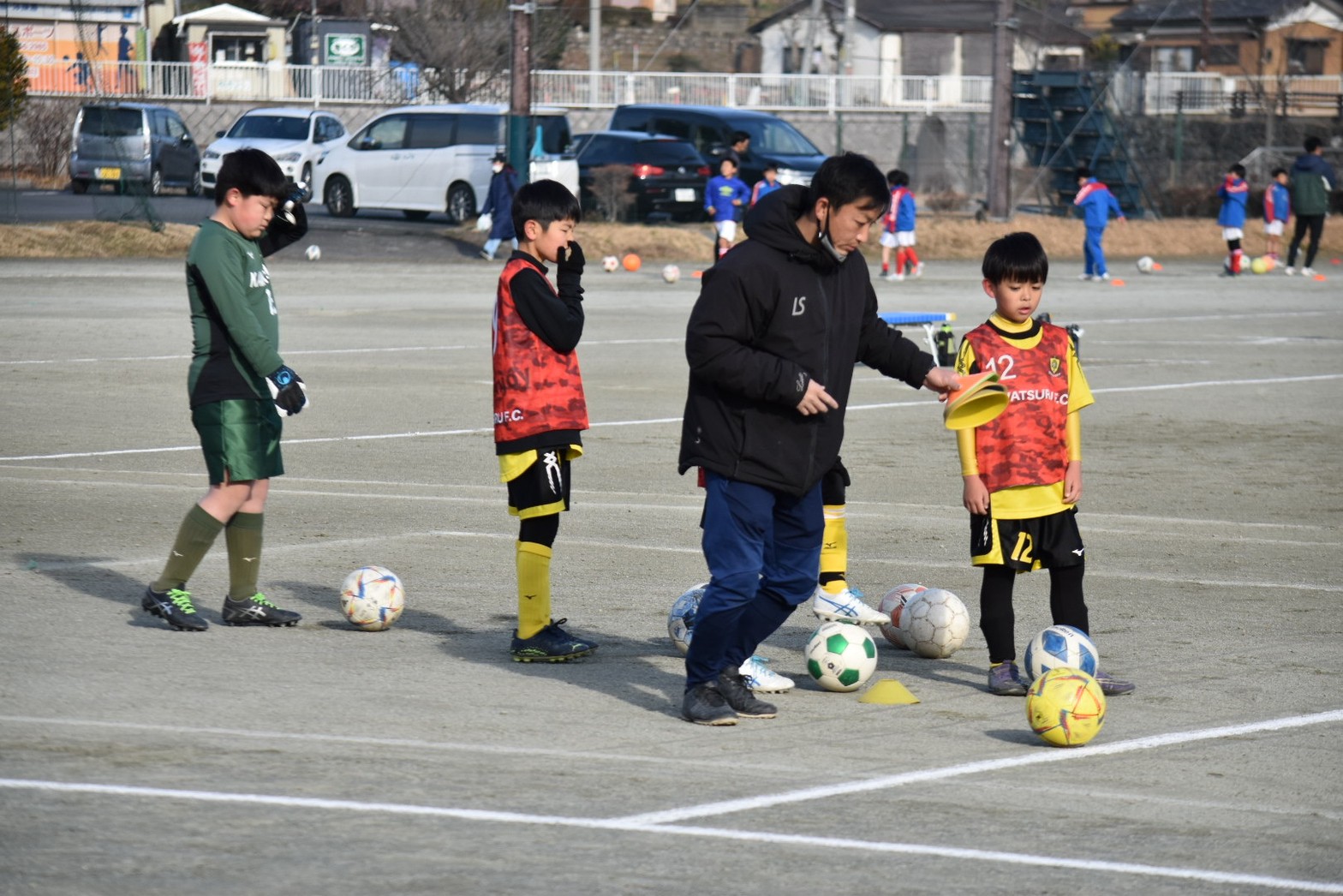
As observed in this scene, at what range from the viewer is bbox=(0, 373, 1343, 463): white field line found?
1191 centimetres

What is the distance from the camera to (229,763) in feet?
17.9

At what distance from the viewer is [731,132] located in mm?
37344

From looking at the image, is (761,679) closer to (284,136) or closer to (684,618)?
(684,618)

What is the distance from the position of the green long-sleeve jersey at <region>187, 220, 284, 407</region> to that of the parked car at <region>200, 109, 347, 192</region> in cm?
3089

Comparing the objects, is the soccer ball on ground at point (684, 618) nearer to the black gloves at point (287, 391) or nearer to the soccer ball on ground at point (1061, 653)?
the soccer ball on ground at point (1061, 653)

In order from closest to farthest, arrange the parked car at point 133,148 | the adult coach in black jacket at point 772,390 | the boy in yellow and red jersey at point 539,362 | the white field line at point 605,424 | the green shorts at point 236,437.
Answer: the adult coach in black jacket at point 772,390 → the boy in yellow and red jersey at point 539,362 → the green shorts at point 236,437 → the white field line at point 605,424 → the parked car at point 133,148

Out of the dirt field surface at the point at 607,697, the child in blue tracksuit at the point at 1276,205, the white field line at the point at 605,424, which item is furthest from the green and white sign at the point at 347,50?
the dirt field surface at the point at 607,697

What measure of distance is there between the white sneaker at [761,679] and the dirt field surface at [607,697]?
60mm

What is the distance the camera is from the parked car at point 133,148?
36.2m

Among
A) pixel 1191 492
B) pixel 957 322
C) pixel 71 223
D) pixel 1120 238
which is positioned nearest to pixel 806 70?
pixel 1120 238

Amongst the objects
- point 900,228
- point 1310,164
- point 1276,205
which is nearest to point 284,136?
point 900,228

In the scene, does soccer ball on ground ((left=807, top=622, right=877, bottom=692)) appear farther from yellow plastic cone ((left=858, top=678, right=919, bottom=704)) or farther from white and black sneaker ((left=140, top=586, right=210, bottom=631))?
white and black sneaker ((left=140, top=586, right=210, bottom=631))

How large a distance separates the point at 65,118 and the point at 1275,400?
3181 centimetres

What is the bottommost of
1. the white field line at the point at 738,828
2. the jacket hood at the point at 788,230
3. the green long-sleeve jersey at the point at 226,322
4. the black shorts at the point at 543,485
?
the white field line at the point at 738,828
